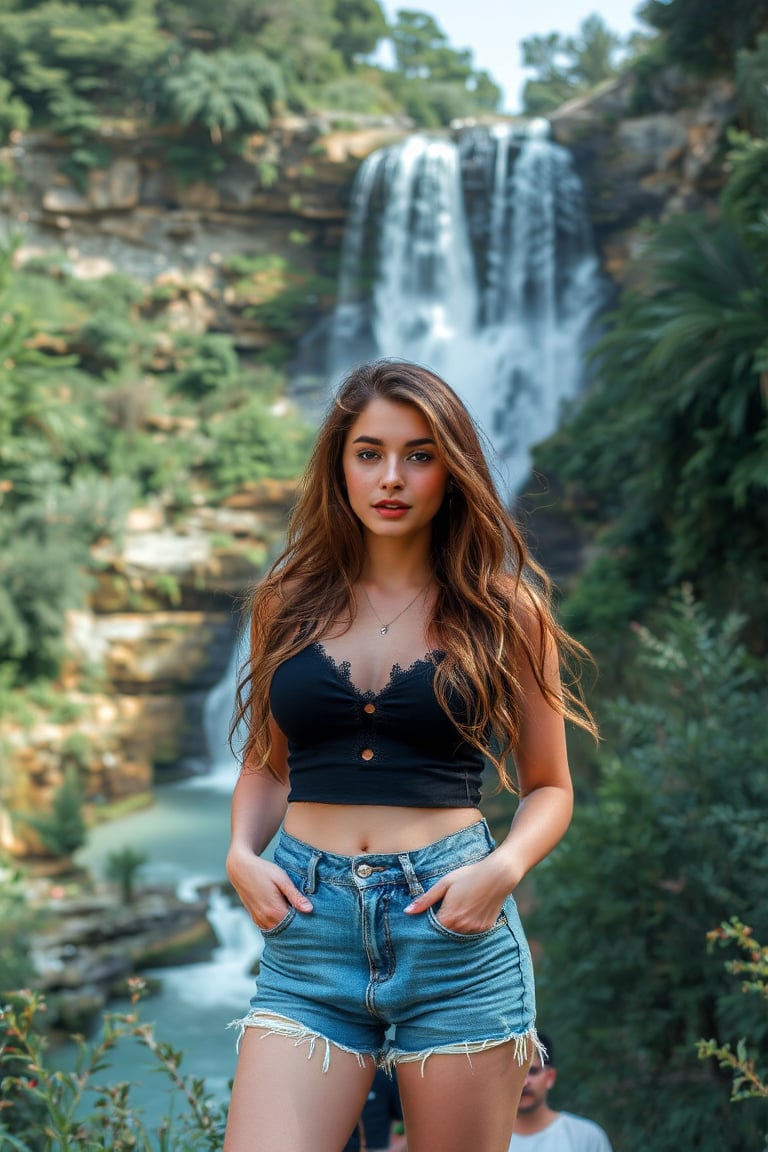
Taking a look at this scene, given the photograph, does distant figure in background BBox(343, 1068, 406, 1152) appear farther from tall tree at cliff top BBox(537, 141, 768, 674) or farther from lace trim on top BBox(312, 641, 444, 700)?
tall tree at cliff top BBox(537, 141, 768, 674)

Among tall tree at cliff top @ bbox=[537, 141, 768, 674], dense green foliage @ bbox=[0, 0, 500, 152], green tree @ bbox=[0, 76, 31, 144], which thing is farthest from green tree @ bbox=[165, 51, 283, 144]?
tall tree at cliff top @ bbox=[537, 141, 768, 674]

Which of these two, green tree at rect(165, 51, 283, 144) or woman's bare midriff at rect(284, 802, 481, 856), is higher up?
green tree at rect(165, 51, 283, 144)

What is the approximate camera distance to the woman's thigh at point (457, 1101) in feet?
5.60

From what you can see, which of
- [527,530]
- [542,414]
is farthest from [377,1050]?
[542,414]

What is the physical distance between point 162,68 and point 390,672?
24.2 metres

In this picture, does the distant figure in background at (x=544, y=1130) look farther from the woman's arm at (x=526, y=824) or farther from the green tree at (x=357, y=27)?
the green tree at (x=357, y=27)

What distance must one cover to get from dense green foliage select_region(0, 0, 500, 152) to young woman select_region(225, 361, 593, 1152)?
22.2m

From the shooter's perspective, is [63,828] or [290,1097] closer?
[290,1097]

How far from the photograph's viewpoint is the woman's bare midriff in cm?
181

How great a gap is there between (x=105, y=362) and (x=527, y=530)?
2140cm

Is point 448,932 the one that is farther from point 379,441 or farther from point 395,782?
point 379,441

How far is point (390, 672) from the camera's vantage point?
6.23 feet

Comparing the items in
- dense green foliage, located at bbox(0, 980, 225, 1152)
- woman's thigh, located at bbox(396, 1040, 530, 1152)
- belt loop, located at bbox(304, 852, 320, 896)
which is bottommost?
dense green foliage, located at bbox(0, 980, 225, 1152)

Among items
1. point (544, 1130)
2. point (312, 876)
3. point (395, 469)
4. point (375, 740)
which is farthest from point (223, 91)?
point (312, 876)
